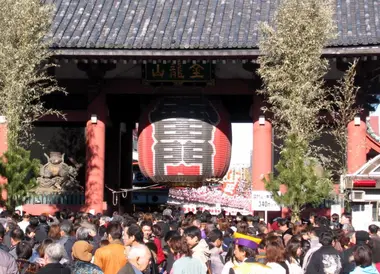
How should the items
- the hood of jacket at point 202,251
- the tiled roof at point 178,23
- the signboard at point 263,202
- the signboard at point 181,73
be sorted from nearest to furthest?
the hood of jacket at point 202,251
the signboard at point 263,202
the tiled roof at point 178,23
the signboard at point 181,73

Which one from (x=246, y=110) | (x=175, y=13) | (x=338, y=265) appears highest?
(x=175, y=13)

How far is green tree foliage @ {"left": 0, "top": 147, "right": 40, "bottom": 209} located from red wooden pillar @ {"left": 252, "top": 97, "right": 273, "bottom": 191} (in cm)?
669

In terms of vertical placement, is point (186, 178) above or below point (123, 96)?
below

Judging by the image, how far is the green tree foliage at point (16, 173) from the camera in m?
22.0

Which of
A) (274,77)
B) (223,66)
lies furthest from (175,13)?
(274,77)

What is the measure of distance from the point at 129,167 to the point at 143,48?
8537 mm

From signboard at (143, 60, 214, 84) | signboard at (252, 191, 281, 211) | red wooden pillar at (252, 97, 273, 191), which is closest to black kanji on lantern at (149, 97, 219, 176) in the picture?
signboard at (143, 60, 214, 84)

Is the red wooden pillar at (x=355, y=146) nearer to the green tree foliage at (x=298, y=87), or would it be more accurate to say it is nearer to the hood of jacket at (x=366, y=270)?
the green tree foliage at (x=298, y=87)

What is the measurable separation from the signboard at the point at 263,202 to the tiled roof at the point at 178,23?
406cm

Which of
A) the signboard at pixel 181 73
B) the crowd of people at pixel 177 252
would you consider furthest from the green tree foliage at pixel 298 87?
the crowd of people at pixel 177 252

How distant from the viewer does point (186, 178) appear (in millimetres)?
26125

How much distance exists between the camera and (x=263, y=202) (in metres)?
24.1

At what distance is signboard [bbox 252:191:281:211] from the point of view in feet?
78.4

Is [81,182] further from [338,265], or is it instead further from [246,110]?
[338,265]
